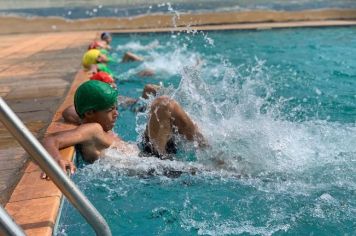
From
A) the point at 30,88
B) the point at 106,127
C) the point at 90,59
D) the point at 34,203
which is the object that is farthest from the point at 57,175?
the point at 90,59

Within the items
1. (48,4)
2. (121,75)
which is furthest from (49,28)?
(121,75)

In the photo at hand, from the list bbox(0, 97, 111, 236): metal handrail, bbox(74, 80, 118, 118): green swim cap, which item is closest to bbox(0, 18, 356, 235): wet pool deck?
bbox(74, 80, 118, 118): green swim cap

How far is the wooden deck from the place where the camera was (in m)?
3.93

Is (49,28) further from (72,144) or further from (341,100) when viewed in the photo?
(72,144)

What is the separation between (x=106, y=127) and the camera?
4156 millimetres

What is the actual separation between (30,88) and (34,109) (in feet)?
5.05

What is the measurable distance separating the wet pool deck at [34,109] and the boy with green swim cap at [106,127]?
0.63ft

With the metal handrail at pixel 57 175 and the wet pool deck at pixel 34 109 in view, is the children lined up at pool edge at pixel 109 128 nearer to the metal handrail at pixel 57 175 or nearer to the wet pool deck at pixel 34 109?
the wet pool deck at pixel 34 109

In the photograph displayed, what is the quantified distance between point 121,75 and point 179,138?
5.78m

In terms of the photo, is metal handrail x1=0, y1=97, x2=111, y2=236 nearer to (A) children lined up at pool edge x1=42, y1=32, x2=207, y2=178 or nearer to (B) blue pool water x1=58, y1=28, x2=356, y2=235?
(B) blue pool water x1=58, y1=28, x2=356, y2=235

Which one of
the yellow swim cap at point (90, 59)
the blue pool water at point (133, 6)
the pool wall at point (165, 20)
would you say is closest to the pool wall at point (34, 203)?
the yellow swim cap at point (90, 59)

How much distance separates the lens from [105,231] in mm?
2178

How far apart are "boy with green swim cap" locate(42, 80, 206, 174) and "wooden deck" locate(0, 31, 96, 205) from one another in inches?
19.5

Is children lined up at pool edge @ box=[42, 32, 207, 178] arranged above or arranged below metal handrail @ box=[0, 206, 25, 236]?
below
